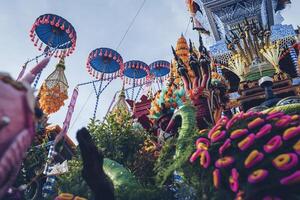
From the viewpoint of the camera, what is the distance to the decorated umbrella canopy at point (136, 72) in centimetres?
3303

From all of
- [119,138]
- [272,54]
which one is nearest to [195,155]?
[119,138]

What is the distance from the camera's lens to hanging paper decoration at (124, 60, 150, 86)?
33031mm

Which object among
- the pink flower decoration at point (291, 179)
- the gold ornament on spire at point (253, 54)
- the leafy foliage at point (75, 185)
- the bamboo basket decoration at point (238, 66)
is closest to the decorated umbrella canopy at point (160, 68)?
the gold ornament on spire at point (253, 54)

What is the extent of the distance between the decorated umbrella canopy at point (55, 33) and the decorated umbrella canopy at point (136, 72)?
27.8 ft

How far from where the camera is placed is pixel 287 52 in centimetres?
2652

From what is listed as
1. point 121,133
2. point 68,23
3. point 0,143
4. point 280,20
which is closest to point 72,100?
point 121,133

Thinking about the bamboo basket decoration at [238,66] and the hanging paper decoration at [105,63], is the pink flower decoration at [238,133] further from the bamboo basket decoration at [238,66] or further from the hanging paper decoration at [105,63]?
the hanging paper decoration at [105,63]

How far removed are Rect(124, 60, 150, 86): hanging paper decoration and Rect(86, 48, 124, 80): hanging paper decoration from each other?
354 centimetres

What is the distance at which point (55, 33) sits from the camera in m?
24.6

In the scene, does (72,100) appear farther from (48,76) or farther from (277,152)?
(277,152)

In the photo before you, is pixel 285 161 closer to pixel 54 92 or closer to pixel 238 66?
pixel 54 92

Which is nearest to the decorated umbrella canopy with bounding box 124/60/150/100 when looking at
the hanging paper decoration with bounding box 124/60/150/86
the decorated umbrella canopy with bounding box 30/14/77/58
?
the hanging paper decoration with bounding box 124/60/150/86

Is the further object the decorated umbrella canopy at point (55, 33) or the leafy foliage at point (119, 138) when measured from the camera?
the decorated umbrella canopy at point (55, 33)

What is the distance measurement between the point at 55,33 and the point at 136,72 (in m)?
10.3
